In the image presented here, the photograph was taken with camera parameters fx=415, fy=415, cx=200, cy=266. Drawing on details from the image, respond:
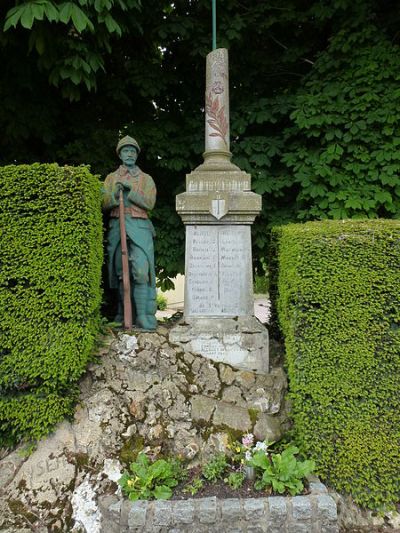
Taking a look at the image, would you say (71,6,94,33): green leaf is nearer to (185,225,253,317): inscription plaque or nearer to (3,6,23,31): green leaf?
(3,6,23,31): green leaf

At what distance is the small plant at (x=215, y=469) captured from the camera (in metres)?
3.23

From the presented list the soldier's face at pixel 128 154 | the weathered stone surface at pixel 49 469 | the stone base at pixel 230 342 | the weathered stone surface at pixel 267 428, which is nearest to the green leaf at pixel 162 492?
the weathered stone surface at pixel 49 469

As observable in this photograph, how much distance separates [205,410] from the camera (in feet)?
12.2

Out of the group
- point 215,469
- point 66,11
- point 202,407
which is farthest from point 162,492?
point 66,11

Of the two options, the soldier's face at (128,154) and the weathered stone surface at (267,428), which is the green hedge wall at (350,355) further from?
the soldier's face at (128,154)

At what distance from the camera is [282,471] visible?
310cm

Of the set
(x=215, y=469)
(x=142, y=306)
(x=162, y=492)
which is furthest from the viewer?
(x=142, y=306)

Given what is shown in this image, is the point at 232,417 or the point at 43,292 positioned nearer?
the point at 43,292

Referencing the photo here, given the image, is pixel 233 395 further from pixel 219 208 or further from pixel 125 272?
pixel 219 208

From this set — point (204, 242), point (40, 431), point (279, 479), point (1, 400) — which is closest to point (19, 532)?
point (40, 431)

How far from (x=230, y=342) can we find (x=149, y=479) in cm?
166

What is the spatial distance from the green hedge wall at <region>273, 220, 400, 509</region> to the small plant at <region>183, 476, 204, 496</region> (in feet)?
2.92

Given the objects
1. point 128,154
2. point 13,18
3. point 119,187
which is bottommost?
point 119,187

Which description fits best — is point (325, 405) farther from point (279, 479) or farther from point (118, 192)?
point (118, 192)
